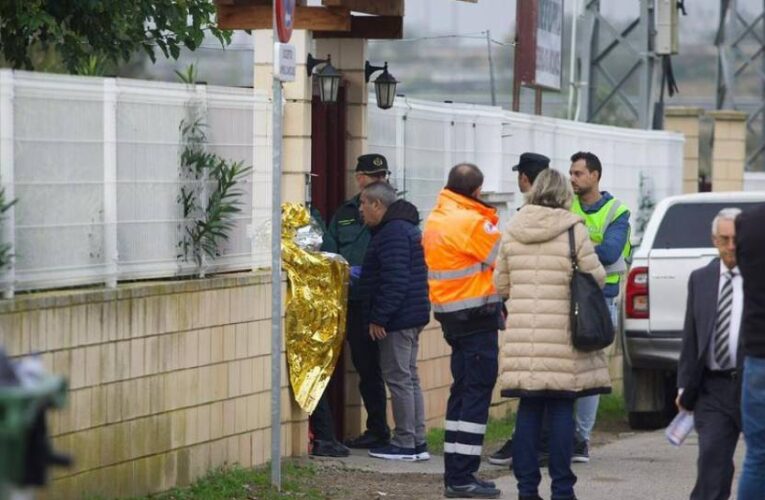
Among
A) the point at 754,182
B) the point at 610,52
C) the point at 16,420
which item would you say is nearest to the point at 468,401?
the point at 16,420

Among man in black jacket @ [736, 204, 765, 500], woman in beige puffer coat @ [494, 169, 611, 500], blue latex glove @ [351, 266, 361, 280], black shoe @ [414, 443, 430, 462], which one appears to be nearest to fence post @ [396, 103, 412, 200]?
blue latex glove @ [351, 266, 361, 280]

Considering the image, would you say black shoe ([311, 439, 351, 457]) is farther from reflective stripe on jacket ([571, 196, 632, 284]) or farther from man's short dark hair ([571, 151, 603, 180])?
man's short dark hair ([571, 151, 603, 180])

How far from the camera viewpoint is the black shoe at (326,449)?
11305 mm

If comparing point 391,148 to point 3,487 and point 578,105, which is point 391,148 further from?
point 578,105

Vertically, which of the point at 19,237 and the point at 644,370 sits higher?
the point at 19,237

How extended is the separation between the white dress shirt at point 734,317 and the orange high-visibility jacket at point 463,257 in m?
1.71

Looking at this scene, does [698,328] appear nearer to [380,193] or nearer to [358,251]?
[380,193]

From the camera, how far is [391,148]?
41.4 ft

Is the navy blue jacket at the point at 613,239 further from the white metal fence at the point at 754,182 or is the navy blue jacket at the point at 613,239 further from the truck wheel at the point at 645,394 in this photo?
the white metal fence at the point at 754,182

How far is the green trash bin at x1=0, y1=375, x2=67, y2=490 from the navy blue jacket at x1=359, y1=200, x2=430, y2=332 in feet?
22.6

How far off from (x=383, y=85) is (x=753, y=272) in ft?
15.7

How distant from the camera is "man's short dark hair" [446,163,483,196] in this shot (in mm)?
9922

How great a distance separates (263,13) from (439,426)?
12.1 ft

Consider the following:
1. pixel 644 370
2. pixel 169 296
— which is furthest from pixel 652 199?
pixel 169 296
